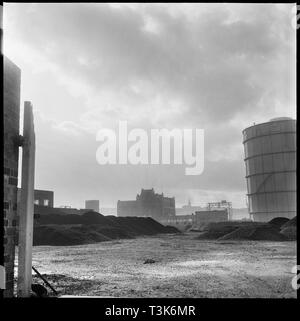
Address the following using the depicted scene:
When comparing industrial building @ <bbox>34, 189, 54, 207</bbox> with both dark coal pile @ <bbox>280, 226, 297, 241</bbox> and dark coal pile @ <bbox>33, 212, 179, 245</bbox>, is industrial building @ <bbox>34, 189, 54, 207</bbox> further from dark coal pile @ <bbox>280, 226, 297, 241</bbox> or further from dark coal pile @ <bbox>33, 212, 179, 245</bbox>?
dark coal pile @ <bbox>280, 226, 297, 241</bbox>

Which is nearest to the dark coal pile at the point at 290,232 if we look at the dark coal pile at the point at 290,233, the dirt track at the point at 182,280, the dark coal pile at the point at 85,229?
the dark coal pile at the point at 290,233

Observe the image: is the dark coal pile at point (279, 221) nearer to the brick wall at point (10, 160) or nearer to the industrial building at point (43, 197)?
the brick wall at point (10, 160)

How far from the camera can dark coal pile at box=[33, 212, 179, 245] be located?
826 inches

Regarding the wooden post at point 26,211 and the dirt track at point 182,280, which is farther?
the dirt track at point 182,280

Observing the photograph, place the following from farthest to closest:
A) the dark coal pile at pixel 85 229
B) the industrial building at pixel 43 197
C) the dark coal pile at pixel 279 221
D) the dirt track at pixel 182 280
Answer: the industrial building at pixel 43 197
the dark coal pile at pixel 279 221
the dark coal pile at pixel 85 229
the dirt track at pixel 182 280

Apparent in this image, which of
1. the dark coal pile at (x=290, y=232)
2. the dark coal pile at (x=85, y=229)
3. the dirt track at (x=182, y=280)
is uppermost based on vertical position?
the dirt track at (x=182, y=280)

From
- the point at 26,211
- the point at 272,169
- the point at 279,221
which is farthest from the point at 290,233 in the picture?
the point at 26,211

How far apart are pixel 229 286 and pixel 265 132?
25.3 metres

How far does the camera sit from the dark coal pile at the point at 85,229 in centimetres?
2098

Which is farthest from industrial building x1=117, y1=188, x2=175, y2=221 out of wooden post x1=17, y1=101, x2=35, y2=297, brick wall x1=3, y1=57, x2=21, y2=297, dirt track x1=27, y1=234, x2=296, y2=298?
brick wall x1=3, y1=57, x2=21, y2=297

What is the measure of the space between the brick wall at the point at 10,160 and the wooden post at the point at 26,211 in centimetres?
8

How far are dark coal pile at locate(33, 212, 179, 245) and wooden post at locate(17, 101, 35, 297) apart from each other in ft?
55.9
